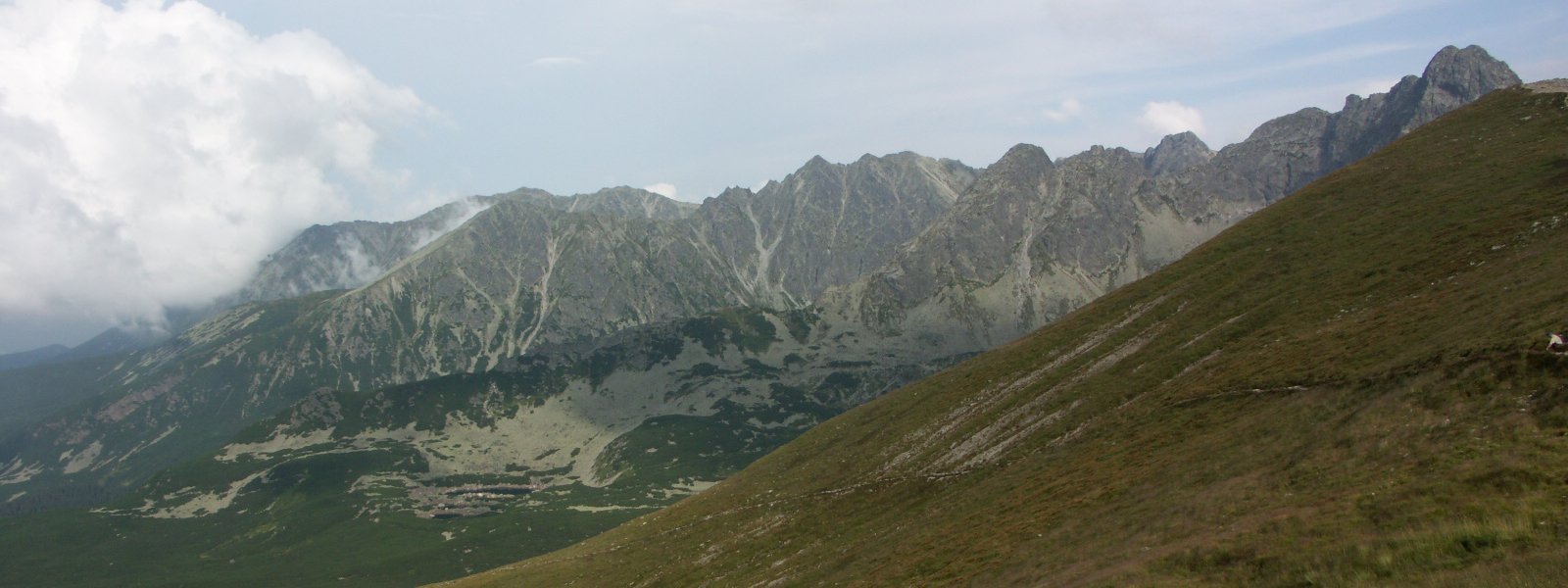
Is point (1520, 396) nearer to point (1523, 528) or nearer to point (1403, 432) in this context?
point (1403, 432)

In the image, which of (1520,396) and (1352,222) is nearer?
(1520,396)

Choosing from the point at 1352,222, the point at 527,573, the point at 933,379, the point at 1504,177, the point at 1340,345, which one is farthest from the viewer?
the point at 933,379

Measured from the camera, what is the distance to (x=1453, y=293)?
75.2 m

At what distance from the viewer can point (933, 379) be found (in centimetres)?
16888

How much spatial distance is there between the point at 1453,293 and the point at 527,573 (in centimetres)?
13874

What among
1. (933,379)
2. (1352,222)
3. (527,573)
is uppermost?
(1352,222)

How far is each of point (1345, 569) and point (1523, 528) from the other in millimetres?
6032

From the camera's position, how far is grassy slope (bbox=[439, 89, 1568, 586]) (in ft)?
122

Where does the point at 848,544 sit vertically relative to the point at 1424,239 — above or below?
below

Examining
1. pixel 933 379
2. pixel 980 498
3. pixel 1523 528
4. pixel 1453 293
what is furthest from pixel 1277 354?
pixel 933 379

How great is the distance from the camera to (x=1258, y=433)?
62094 mm

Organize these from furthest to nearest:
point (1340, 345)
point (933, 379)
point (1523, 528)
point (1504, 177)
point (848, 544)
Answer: point (933, 379), point (1504, 177), point (848, 544), point (1340, 345), point (1523, 528)

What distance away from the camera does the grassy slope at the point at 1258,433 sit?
122 ft

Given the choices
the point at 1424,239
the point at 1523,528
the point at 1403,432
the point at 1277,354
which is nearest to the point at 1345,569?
the point at 1523,528
